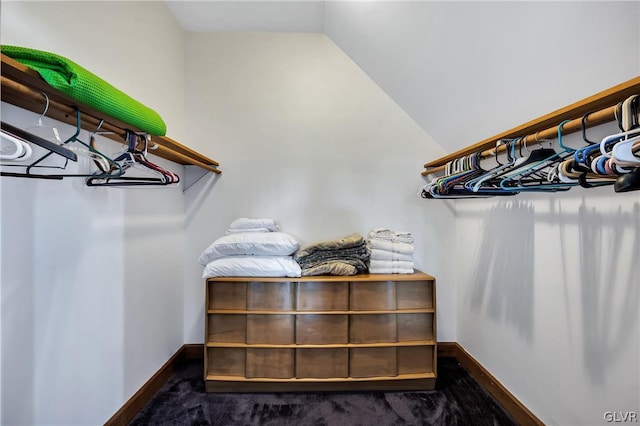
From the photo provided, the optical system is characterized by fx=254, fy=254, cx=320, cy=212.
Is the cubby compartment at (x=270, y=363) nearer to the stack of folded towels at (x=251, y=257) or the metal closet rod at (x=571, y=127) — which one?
the stack of folded towels at (x=251, y=257)

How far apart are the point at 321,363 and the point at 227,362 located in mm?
643

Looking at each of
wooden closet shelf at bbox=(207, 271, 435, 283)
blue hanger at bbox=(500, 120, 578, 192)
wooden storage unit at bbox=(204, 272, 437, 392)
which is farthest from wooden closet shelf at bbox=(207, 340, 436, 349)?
blue hanger at bbox=(500, 120, 578, 192)

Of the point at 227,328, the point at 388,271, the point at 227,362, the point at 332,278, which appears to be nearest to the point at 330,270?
the point at 332,278

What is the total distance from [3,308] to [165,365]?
1229 mm

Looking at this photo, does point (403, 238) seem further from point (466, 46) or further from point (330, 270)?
point (466, 46)

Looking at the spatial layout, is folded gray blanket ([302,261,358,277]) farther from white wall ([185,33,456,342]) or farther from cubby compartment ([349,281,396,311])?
white wall ([185,33,456,342])

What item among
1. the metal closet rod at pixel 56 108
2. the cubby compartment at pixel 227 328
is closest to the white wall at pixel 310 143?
the cubby compartment at pixel 227 328

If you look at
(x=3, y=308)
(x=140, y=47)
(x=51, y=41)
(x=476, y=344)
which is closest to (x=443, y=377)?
(x=476, y=344)

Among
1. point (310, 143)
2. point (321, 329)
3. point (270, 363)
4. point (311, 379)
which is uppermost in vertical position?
point (310, 143)

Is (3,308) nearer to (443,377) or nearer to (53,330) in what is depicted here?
(53,330)

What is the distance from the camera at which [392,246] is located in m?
1.88

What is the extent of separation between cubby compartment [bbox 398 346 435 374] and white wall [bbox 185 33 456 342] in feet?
1.76

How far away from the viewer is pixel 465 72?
151 cm

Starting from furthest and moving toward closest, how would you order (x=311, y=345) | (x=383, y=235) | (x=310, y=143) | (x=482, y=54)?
(x=310, y=143), (x=383, y=235), (x=311, y=345), (x=482, y=54)
